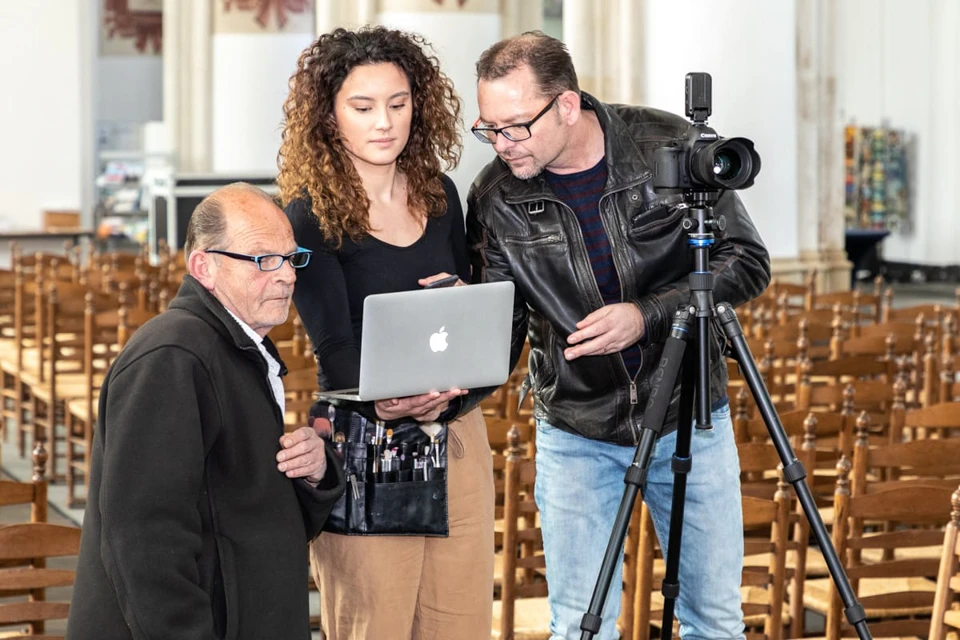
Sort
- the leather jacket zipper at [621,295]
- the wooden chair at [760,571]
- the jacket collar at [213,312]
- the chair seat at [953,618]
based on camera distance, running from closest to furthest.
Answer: the jacket collar at [213,312], the leather jacket zipper at [621,295], the chair seat at [953,618], the wooden chair at [760,571]

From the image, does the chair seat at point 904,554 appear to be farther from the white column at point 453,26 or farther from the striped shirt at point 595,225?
the white column at point 453,26

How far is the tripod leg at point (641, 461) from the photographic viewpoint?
2609 mm

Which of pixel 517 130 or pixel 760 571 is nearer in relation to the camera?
pixel 517 130

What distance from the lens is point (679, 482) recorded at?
9.07 ft

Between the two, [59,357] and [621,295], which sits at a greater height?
[621,295]

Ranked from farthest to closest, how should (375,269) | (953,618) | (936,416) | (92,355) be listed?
(92,355) → (936,416) → (953,618) → (375,269)

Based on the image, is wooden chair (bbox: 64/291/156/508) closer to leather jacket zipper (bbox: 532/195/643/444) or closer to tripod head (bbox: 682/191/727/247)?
leather jacket zipper (bbox: 532/195/643/444)

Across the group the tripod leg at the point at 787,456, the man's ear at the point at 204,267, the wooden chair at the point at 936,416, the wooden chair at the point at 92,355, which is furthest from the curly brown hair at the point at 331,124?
the wooden chair at the point at 92,355

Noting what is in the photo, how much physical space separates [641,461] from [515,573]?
157 cm

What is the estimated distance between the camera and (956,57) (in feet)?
69.3

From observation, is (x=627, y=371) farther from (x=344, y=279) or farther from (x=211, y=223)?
(x=211, y=223)

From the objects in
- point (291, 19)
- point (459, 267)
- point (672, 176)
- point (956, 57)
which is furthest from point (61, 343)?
point (956, 57)

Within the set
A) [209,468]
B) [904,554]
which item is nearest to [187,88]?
[904,554]

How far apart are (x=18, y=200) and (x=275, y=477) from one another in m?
16.5
